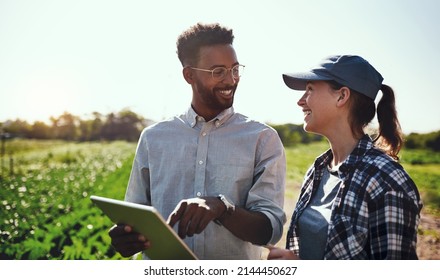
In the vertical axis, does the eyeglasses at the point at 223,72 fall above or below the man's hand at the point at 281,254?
above

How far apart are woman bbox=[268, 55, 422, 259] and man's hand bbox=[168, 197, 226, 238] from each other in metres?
0.33

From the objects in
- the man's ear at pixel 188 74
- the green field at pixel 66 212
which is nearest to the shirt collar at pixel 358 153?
the man's ear at pixel 188 74

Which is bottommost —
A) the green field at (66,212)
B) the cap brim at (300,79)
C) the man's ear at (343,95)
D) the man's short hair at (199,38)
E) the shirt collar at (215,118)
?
the green field at (66,212)

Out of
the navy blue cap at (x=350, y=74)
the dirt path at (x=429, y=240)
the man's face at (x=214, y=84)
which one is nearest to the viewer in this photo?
Result: the navy blue cap at (x=350, y=74)

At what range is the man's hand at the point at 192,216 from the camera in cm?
189

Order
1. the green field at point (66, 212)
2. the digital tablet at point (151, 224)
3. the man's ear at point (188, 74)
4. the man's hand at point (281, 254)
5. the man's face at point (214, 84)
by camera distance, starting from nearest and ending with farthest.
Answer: the digital tablet at point (151, 224)
the man's hand at point (281, 254)
the man's face at point (214, 84)
the man's ear at point (188, 74)
the green field at point (66, 212)

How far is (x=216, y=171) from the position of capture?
2.41 metres

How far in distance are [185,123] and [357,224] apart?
3.38ft

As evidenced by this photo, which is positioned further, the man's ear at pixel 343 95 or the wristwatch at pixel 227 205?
the man's ear at pixel 343 95

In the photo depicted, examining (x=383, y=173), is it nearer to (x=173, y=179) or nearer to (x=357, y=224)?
(x=357, y=224)

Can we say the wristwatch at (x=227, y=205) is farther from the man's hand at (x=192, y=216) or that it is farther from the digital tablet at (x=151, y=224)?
the digital tablet at (x=151, y=224)

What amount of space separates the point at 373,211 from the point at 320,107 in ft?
1.82
